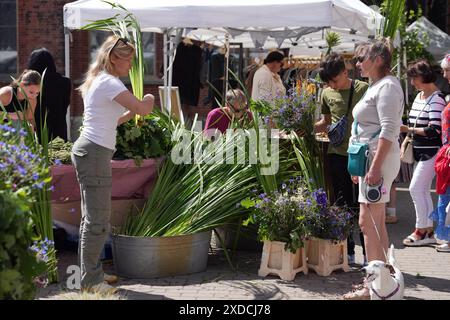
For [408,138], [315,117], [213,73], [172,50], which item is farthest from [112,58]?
[213,73]

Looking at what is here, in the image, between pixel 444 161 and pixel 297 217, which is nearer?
pixel 297 217

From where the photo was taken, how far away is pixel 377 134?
5523 millimetres

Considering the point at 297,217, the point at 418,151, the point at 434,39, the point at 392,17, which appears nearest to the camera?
the point at 297,217

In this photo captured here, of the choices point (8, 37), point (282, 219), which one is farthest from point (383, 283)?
point (8, 37)

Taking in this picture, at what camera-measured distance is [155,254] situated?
5.96 m

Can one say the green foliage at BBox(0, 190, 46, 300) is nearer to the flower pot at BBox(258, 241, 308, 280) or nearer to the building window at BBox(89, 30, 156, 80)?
the flower pot at BBox(258, 241, 308, 280)

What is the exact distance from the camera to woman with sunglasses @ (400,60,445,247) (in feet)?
24.7

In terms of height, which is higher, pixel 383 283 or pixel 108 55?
pixel 108 55

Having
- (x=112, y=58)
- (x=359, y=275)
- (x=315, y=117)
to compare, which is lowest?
(x=359, y=275)

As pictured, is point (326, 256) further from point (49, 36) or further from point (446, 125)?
point (49, 36)

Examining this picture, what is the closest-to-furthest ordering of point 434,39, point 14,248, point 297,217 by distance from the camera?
1. point 14,248
2. point 297,217
3. point 434,39

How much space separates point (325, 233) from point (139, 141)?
1.62 metres

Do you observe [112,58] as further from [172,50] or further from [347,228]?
[172,50]
